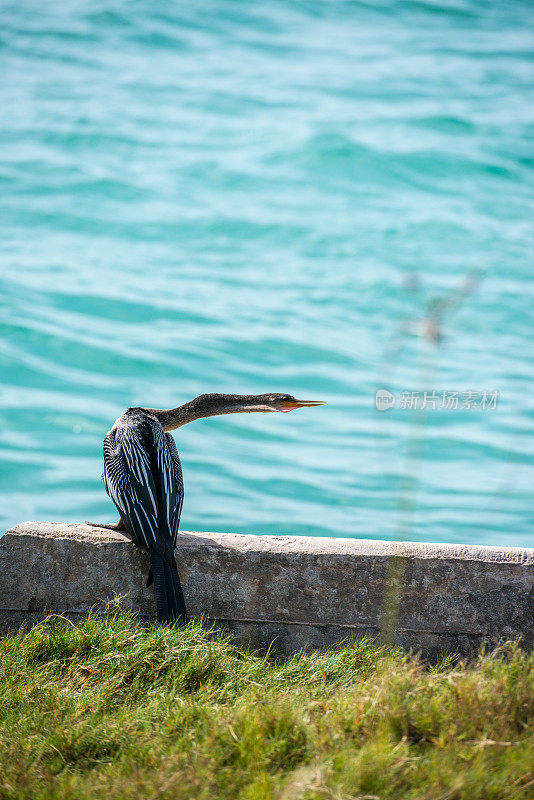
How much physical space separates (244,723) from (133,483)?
118 cm

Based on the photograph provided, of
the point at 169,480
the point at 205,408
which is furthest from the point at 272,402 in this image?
the point at 169,480

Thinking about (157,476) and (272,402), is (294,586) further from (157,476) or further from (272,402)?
(272,402)

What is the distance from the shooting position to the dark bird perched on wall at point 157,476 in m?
2.65

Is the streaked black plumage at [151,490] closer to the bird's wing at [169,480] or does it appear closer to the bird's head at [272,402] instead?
the bird's wing at [169,480]

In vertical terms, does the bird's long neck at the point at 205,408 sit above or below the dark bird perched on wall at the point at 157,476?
above

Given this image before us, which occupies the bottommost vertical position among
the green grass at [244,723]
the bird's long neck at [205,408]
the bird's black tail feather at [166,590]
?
the green grass at [244,723]

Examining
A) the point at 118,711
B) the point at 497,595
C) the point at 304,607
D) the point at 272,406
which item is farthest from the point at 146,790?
the point at 272,406

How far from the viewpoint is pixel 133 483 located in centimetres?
293

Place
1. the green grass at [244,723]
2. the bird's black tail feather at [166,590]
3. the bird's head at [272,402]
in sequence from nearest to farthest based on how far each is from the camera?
the green grass at [244,723], the bird's black tail feather at [166,590], the bird's head at [272,402]

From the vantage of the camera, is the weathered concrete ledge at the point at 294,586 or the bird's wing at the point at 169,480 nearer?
the weathered concrete ledge at the point at 294,586

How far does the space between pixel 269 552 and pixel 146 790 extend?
1141mm

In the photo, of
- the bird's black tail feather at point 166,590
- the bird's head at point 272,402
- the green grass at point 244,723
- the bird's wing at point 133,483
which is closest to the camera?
the green grass at point 244,723

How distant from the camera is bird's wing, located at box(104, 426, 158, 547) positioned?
2746 mm

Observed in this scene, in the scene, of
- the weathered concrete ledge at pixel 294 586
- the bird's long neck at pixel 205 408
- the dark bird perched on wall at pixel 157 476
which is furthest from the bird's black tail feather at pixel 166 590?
the bird's long neck at pixel 205 408
